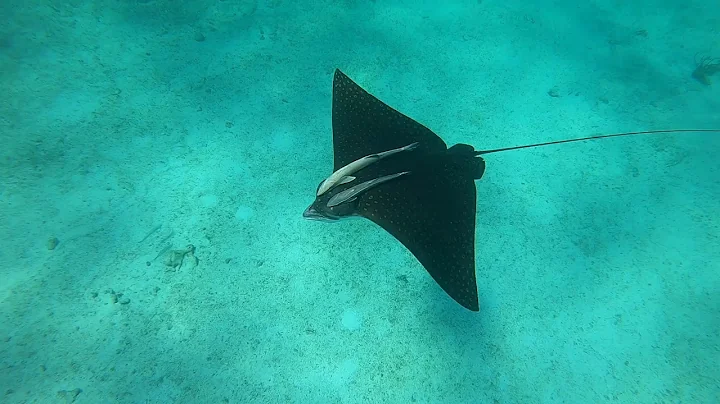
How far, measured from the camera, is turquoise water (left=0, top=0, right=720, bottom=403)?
135 inches

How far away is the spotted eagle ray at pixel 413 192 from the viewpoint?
312 cm

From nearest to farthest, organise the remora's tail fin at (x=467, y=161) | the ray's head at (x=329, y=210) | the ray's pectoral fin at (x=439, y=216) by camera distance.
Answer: the ray's pectoral fin at (x=439, y=216) → the ray's head at (x=329, y=210) → the remora's tail fin at (x=467, y=161)

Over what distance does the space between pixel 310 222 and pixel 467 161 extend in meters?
2.10

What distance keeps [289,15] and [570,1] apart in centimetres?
658

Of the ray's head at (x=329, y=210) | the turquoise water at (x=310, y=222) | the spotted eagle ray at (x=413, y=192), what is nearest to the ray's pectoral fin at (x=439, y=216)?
the spotted eagle ray at (x=413, y=192)

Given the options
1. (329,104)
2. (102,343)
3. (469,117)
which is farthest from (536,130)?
(102,343)

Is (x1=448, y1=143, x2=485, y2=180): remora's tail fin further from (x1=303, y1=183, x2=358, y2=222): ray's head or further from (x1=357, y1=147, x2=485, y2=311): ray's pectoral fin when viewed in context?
(x1=303, y1=183, x2=358, y2=222): ray's head

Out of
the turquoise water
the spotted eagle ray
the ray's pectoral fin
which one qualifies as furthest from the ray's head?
the turquoise water

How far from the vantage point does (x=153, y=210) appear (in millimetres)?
4254

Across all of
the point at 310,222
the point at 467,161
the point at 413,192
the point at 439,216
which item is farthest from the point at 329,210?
the point at 467,161

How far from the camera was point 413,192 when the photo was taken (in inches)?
134

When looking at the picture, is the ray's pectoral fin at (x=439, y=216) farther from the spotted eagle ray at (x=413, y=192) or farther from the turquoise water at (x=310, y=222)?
the turquoise water at (x=310, y=222)

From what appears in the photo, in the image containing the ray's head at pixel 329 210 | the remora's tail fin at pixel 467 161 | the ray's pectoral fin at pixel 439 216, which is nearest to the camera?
the ray's pectoral fin at pixel 439 216

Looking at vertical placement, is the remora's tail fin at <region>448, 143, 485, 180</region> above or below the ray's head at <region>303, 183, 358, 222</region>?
above
